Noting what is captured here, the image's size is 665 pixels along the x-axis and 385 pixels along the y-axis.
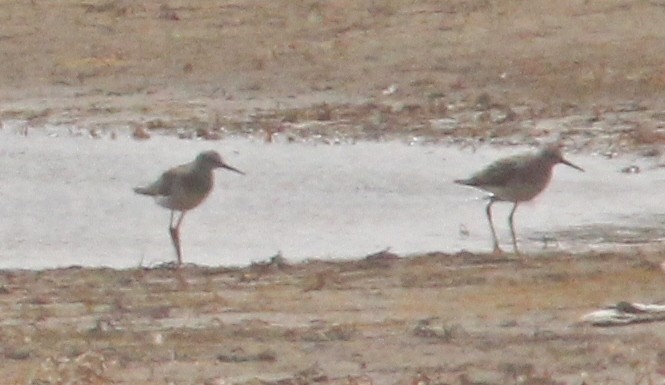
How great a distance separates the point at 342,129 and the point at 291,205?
2989mm

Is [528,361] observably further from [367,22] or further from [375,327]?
[367,22]

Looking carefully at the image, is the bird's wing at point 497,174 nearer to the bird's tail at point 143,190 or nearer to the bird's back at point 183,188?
the bird's back at point 183,188

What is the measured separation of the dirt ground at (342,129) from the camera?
29.6 feet

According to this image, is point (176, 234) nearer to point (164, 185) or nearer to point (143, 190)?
point (164, 185)

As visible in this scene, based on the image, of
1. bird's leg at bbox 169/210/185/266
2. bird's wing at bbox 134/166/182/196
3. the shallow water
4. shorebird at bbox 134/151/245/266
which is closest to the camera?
bird's leg at bbox 169/210/185/266

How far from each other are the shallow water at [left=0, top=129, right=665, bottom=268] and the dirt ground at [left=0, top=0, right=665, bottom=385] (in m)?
0.62

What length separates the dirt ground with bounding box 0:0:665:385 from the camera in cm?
902

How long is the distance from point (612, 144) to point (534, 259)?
5.15 meters

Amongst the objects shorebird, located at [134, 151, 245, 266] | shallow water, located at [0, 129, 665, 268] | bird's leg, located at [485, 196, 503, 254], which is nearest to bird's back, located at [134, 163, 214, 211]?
shorebird, located at [134, 151, 245, 266]

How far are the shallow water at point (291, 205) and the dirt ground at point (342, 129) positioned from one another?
62 cm

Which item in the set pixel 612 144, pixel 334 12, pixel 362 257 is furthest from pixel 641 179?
pixel 334 12

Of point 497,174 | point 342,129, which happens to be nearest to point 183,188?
point 497,174

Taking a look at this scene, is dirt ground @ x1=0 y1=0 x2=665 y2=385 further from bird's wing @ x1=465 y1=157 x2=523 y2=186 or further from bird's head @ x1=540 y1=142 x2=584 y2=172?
bird's head @ x1=540 y1=142 x2=584 y2=172

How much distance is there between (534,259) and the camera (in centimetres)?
1193
